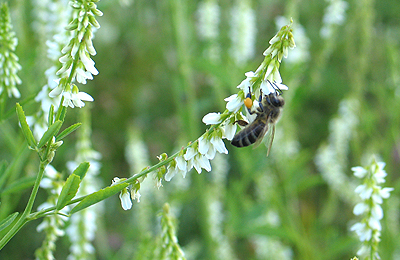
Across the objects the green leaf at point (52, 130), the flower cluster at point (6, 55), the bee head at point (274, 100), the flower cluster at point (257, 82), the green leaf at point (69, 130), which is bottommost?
the flower cluster at point (257, 82)

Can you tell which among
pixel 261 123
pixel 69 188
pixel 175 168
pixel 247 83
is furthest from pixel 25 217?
pixel 261 123

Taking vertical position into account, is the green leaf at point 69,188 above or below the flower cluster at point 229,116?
below

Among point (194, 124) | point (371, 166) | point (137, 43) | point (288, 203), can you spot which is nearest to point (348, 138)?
point (288, 203)

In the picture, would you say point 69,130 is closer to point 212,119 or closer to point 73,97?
point 73,97

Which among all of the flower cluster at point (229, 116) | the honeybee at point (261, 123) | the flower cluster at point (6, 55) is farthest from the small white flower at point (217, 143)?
the flower cluster at point (6, 55)

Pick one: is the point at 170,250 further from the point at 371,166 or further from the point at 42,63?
the point at 42,63

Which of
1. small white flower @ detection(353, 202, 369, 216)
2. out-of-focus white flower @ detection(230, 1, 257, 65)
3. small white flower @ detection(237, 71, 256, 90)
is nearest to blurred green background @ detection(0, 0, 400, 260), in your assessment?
out-of-focus white flower @ detection(230, 1, 257, 65)

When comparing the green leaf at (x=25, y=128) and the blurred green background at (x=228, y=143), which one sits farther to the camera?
the blurred green background at (x=228, y=143)

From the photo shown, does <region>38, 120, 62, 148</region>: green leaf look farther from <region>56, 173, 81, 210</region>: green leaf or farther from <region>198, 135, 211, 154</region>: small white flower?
<region>198, 135, 211, 154</region>: small white flower

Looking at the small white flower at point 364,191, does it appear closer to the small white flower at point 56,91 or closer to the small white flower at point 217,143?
the small white flower at point 217,143
